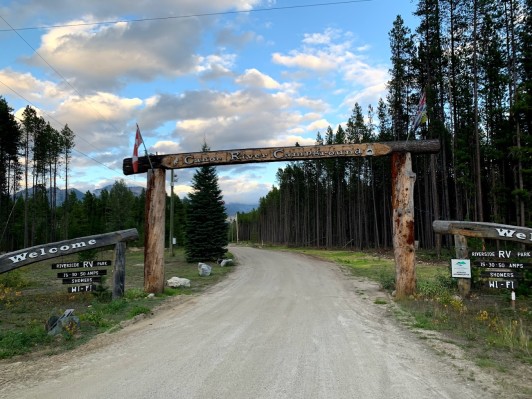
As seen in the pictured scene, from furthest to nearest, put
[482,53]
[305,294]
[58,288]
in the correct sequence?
[482,53], [58,288], [305,294]

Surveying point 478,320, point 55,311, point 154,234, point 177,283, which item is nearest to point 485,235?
point 478,320

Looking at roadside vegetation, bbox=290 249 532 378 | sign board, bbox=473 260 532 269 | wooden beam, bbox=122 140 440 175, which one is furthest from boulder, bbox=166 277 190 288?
sign board, bbox=473 260 532 269

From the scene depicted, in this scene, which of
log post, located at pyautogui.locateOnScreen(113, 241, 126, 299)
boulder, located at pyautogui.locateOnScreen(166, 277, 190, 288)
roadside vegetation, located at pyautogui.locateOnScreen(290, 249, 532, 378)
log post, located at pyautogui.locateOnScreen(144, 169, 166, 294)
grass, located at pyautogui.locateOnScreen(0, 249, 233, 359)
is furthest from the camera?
boulder, located at pyautogui.locateOnScreen(166, 277, 190, 288)

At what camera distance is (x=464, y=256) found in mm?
12305

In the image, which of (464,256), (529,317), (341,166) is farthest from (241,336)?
(341,166)

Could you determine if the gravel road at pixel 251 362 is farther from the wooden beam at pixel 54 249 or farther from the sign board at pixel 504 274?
the sign board at pixel 504 274

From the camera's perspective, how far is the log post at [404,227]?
40.5 feet

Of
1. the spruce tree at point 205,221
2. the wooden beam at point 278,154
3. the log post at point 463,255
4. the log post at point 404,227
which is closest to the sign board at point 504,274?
the log post at point 463,255

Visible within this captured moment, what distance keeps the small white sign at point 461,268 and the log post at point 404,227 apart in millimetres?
1166

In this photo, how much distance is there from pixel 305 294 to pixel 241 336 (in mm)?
6049

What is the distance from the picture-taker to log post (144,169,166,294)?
13.1 metres

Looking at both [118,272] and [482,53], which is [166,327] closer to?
[118,272]

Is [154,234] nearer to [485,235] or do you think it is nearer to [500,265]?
[485,235]

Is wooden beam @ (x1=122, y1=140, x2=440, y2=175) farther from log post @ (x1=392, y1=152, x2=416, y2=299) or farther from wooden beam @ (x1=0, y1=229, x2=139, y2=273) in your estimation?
wooden beam @ (x1=0, y1=229, x2=139, y2=273)
